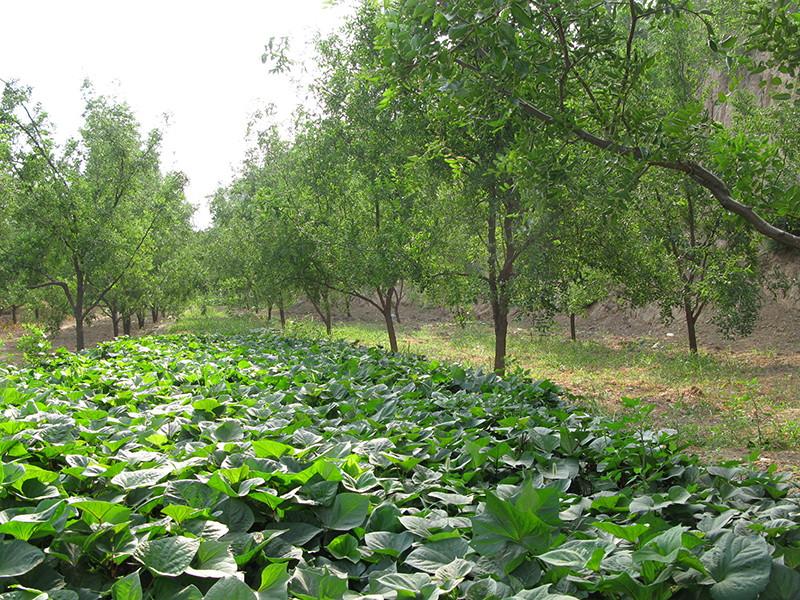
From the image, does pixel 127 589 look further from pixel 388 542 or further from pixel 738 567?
pixel 738 567

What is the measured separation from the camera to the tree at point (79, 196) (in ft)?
43.3

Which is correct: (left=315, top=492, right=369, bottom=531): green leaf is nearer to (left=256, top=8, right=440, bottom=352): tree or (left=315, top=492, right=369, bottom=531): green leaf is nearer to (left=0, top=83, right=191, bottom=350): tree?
(left=256, top=8, right=440, bottom=352): tree

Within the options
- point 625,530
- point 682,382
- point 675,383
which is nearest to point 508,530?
point 625,530

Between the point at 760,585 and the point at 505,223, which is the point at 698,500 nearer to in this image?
the point at 760,585

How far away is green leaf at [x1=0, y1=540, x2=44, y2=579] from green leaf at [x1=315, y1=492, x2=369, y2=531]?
736 mm

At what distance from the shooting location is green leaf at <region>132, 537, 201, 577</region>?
4.10ft

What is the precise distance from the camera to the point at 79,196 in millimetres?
13320

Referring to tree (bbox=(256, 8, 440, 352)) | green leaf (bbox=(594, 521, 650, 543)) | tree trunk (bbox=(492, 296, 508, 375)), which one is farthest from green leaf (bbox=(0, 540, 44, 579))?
tree trunk (bbox=(492, 296, 508, 375))

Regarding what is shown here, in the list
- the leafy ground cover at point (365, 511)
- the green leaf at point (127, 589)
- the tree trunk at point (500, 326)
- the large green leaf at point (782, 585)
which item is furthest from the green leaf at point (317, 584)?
the tree trunk at point (500, 326)

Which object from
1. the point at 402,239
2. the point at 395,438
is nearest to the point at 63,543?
the point at 395,438

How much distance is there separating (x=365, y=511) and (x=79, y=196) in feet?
48.6

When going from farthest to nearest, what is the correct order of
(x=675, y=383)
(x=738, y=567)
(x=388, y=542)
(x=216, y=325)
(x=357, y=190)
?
(x=216, y=325) < (x=357, y=190) < (x=675, y=383) < (x=388, y=542) < (x=738, y=567)

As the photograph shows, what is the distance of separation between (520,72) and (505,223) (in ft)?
21.2

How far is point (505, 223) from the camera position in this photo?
930 centimetres
